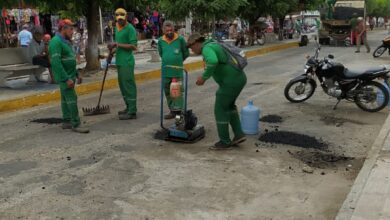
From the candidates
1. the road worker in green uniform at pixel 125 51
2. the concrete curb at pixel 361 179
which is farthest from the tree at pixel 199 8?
the concrete curb at pixel 361 179

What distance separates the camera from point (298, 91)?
10.1 metres

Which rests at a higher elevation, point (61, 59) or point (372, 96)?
point (61, 59)

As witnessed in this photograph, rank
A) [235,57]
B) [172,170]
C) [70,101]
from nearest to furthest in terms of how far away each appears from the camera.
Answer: [172,170]
[235,57]
[70,101]

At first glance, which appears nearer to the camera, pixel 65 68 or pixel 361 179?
pixel 361 179

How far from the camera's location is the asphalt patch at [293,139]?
6.89 meters

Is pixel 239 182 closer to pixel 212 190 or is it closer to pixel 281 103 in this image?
pixel 212 190

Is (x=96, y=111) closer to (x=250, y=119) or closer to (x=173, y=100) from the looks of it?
(x=173, y=100)

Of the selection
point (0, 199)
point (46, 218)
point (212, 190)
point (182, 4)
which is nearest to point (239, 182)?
point (212, 190)

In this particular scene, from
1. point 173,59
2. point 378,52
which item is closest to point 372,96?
point 173,59

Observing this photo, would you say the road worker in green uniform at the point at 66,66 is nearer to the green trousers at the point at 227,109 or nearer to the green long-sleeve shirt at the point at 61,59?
the green long-sleeve shirt at the point at 61,59

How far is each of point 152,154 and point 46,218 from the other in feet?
7.20

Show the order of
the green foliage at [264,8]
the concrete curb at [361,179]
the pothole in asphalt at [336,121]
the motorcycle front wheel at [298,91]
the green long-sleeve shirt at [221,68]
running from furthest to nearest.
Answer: the green foliage at [264,8] < the motorcycle front wheel at [298,91] < the pothole in asphalt at [336,121] < the green long-sleeve shirt at [221,68] < the concrete curb at [361,179]

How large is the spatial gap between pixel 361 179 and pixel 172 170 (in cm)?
207

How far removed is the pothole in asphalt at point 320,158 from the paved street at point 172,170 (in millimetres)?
12
